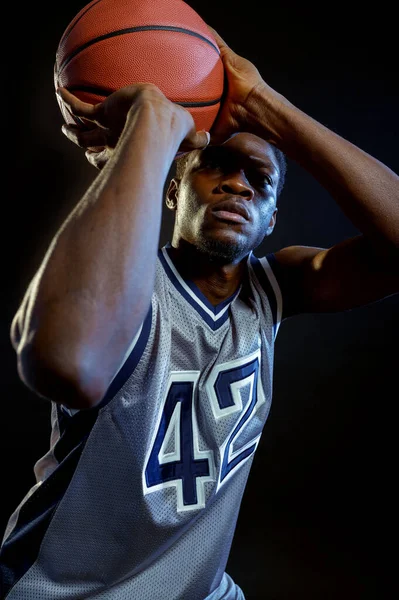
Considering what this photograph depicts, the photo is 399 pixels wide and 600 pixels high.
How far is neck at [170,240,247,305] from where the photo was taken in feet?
4.83

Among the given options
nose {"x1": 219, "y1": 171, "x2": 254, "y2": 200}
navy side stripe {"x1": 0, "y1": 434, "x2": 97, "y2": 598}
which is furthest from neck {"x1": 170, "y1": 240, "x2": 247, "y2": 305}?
navy side stripe {"x1": 0, "y1": 434, "x2": 97, "y2": 598}

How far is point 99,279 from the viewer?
0.83 metres

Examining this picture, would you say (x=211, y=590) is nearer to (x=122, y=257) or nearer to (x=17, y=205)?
(x=122, y=257)

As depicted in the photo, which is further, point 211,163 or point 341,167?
point 211,163

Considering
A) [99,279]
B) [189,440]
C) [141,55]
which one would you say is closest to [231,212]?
[141,55]

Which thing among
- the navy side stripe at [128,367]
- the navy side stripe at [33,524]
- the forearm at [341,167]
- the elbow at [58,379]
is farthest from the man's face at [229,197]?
the elbow at [58,379]

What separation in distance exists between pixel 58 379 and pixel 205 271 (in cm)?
72

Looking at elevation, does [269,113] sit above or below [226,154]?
above

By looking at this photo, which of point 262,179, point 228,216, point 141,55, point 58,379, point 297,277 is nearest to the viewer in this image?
point 58,379

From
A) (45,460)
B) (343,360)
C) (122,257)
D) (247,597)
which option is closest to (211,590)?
(45,460)

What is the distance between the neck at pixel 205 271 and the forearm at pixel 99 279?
575 millimetres

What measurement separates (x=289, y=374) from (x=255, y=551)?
0.73 m

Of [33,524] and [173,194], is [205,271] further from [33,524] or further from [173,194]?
[33,524]

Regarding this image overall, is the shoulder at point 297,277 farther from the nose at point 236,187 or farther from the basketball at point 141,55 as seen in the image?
the basketball at point 141,55
